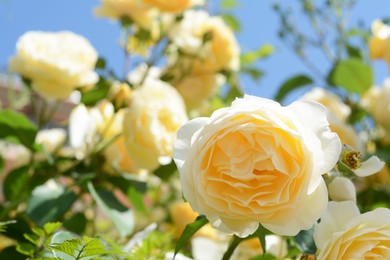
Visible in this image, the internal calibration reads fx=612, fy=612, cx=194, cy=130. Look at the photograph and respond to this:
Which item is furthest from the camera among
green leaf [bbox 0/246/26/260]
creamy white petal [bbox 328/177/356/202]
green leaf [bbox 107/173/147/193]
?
green leaf [bbox 107/173/147/193]

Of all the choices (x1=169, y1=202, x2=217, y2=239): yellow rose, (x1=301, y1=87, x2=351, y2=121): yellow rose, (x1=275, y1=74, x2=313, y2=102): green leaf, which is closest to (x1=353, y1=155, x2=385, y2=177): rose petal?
(x1=169, y1=202, x2=217, y2=239): yellow rose

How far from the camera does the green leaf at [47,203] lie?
74 cm

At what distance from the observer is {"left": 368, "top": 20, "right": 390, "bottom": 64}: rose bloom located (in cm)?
114

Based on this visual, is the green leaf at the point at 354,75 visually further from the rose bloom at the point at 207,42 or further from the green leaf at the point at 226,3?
the green leaf at the point at 226,3

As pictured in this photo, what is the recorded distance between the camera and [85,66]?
920mm

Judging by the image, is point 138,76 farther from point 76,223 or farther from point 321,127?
point 321,127

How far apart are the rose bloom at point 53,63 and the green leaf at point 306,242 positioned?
0.54 m

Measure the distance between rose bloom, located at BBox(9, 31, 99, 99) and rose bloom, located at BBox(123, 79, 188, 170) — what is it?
103 mm

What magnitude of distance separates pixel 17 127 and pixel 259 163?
531 mm

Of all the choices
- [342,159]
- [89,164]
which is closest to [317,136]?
[342,159]

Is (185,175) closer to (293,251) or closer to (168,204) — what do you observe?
(293,251)

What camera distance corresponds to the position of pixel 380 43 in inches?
46.3

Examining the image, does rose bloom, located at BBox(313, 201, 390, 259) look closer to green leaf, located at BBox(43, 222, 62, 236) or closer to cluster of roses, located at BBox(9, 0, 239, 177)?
green leaf, located at BBox(43, 222, 62, 236)

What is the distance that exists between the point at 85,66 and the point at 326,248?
61cm
